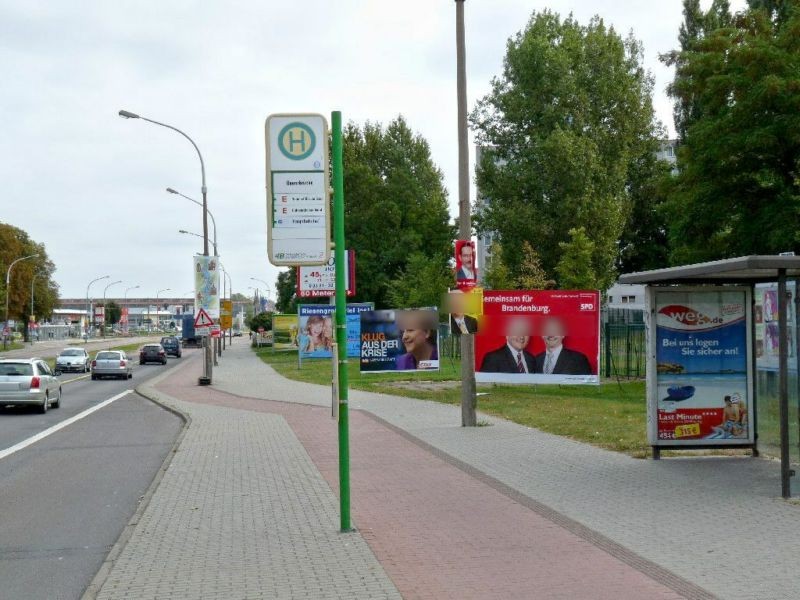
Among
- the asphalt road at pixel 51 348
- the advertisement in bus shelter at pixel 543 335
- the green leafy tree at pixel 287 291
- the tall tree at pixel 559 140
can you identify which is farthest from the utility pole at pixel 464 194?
the green leafy tree at pixel 287 291

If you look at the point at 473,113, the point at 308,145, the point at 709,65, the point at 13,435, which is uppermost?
the point at 473,113

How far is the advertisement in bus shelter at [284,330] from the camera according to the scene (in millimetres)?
67613

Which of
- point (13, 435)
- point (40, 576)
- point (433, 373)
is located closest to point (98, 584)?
point (40, 576)

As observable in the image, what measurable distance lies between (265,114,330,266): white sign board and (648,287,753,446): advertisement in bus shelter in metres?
5.48

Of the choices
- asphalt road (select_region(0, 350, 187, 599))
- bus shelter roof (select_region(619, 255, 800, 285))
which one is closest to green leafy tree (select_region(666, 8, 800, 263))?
bus shelter roof (select_region(619, 255, 800, 285))

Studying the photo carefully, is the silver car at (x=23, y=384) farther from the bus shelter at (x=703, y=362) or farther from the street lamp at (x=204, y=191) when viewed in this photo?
the bus shelter at (x=703, y=362)

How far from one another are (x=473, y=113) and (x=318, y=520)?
50171 millimetres

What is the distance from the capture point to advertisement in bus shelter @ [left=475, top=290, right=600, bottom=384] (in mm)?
22422

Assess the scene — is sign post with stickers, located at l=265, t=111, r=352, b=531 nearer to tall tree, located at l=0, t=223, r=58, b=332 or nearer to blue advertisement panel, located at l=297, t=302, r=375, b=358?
blue advertisement panel, located at l=297, t=302, r=375, b=358

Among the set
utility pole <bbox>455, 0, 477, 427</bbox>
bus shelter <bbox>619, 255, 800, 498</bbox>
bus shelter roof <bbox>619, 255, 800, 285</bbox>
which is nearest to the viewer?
Result: bus shelter roof <bbox>619, 255, 800, 285</bbox>

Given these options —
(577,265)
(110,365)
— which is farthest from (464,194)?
(110,365)

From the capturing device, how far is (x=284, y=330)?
72688 mm

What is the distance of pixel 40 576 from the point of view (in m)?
7.19

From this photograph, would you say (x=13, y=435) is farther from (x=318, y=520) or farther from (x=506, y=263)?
(x=506, y=263)
